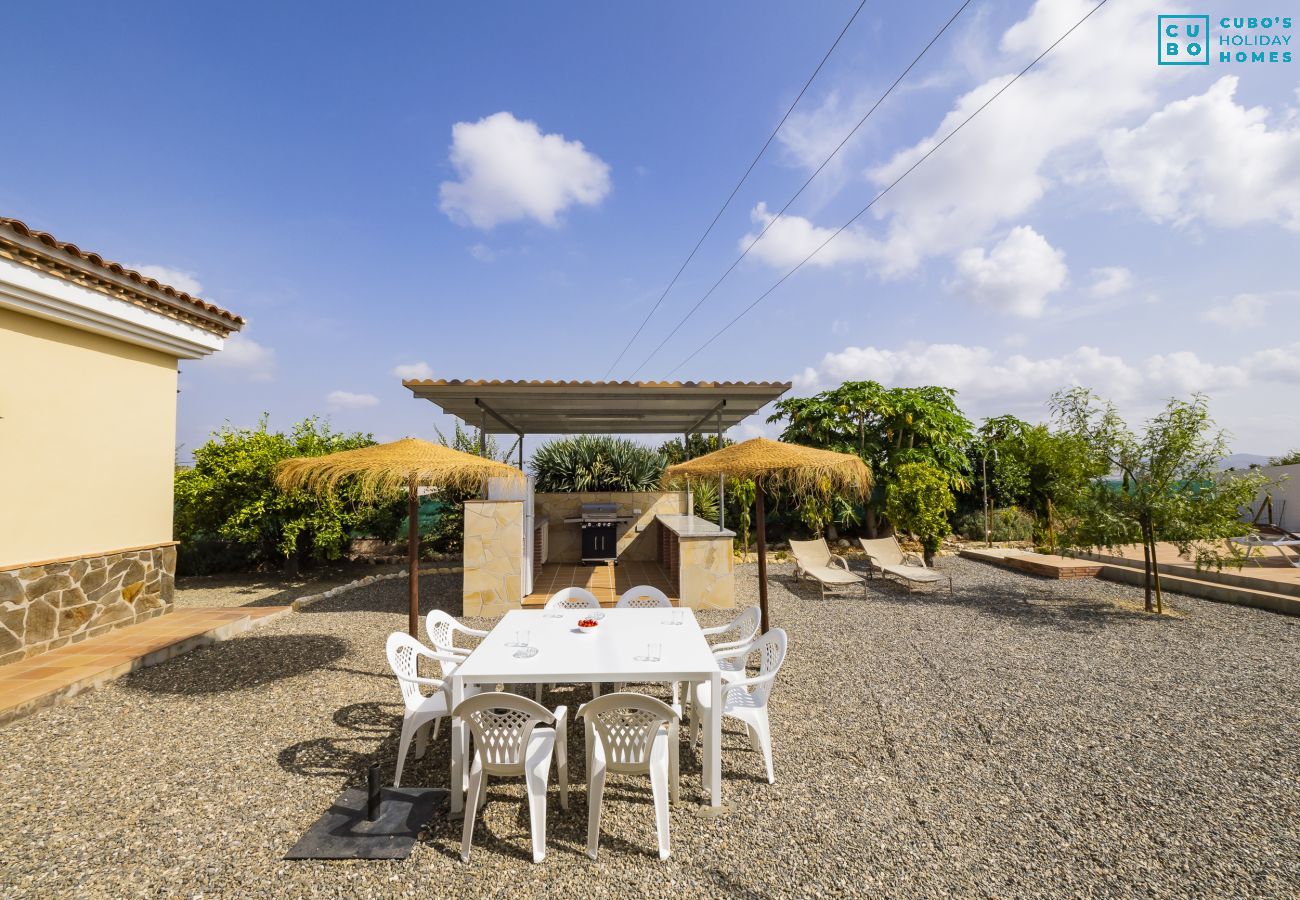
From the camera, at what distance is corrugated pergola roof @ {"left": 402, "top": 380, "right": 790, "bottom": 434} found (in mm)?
8133

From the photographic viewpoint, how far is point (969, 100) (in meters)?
6.95

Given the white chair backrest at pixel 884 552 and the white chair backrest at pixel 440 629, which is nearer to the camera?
the white chair backrest at pixel 440 629

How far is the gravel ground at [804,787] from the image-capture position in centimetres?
259

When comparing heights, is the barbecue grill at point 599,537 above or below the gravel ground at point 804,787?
above

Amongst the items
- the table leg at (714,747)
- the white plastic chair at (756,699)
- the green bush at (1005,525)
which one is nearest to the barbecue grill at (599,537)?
the white plastic chair at (756,699)

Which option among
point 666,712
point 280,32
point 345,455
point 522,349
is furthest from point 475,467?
point 522,349

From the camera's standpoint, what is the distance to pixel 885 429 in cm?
1486

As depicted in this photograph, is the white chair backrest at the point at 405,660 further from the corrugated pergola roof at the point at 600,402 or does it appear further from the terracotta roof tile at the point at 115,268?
the terracotta roof tile at the point at 115,268

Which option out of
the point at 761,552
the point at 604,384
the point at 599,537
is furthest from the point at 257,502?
the point at 761,552

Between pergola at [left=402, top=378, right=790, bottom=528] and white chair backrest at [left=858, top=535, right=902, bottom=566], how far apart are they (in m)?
3.51

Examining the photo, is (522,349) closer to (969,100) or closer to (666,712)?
(969,100)

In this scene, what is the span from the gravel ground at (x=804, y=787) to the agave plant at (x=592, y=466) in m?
7.37

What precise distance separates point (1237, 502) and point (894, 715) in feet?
21.7

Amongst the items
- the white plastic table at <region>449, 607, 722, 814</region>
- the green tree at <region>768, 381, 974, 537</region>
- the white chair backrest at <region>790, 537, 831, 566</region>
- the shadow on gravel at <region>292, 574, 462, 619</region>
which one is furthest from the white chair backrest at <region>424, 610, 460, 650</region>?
the green tree at <region>768, 381, 974, 537</region>
